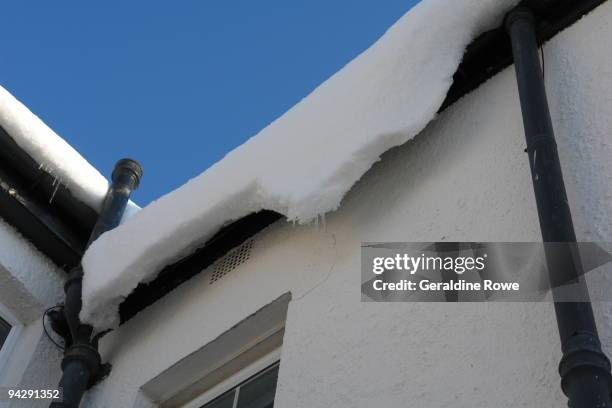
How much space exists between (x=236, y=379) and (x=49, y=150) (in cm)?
126

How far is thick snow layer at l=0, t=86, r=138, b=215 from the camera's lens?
3922mm

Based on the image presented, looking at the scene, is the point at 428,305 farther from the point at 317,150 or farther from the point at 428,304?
the point at 317,150

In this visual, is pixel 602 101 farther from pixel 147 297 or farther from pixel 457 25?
pixel 147 297

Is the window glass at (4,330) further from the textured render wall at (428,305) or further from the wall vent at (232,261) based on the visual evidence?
the wall vent at (232,261)

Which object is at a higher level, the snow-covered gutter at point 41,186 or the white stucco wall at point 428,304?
the snow-covered gutter at point 41,186

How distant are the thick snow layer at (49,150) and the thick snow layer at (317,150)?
0.54 m

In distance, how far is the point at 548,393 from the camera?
80.4 inches

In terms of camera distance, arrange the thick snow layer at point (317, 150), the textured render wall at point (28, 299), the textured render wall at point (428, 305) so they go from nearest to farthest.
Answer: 1. the textured render wall at point (428, 305)
2. the thick snow layer at point (317, 150)
3. the textured render wall at point (28, 299)

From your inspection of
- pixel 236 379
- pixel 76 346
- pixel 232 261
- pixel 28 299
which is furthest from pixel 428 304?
pixel 28 299

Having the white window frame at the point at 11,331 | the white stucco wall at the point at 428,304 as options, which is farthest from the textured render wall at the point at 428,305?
the white window frame at the point at 11,331

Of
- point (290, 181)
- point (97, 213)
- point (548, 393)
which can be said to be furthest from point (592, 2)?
point (97, 213)

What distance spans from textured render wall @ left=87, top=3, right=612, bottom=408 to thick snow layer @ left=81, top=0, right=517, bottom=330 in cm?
15

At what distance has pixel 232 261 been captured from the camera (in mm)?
3439

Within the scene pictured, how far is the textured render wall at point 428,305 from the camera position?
2.26m
